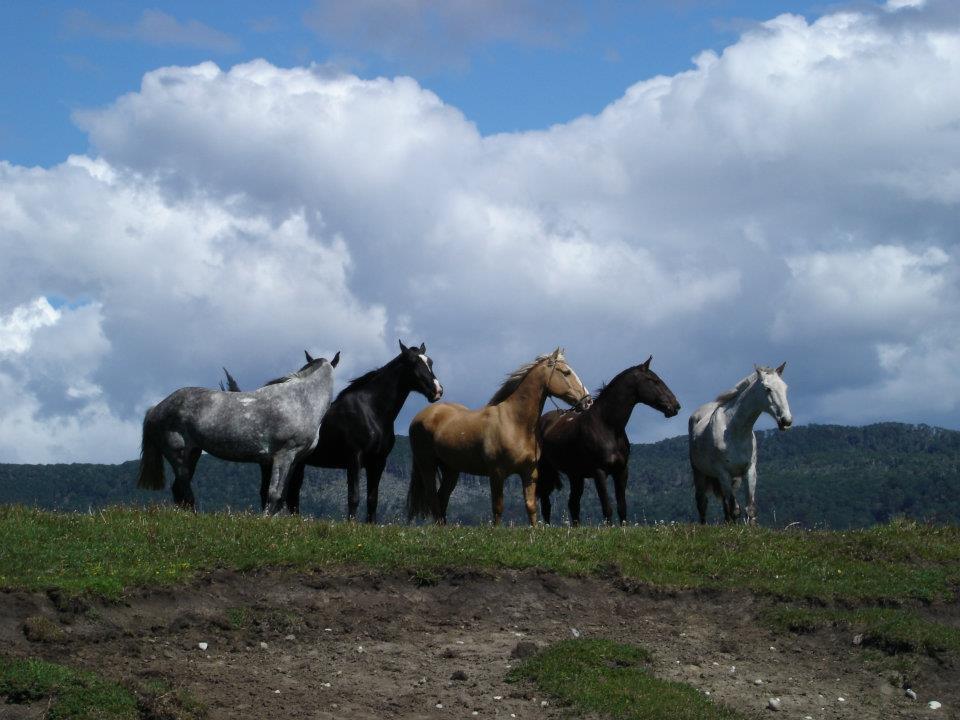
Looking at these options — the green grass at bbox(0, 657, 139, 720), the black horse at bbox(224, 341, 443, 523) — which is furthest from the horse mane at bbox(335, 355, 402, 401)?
the green grass at bbox(0, 657, 139, 720)

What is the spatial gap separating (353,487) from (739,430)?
753 cm

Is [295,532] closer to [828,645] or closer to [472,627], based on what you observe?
[472,627]

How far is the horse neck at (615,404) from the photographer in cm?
2381

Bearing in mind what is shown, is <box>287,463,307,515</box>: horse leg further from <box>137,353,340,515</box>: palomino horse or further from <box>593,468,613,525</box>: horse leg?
<box>593,468,613,525</box>: horse leg

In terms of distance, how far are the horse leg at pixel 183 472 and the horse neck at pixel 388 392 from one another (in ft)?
11.4

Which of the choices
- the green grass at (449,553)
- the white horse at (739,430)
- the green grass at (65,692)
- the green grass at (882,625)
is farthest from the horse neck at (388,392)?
the green grass at (65,692)

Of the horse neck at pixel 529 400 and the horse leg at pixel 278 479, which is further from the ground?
the horse neck at pixel 529 400

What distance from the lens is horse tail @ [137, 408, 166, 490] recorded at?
20.7 m

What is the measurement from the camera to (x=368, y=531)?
1762cm

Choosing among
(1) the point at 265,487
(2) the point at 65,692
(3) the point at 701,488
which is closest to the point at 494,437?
(1) the point at 265,487

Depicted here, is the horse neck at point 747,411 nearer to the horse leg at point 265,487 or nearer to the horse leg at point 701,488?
the horse leg at point 701,488

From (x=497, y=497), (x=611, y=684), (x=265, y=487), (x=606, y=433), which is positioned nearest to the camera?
(x=611, y=684)

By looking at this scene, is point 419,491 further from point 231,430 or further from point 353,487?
point 231,430

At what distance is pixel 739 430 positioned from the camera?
23812 millimetres
